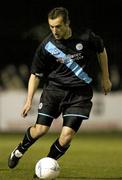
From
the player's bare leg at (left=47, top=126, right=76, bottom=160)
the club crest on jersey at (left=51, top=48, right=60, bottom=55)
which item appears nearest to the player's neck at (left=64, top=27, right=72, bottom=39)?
the club crest on jersey at (left=51, top=48, right=60, bottom=55)

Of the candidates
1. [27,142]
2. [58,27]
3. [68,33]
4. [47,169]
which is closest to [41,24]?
[27,142]

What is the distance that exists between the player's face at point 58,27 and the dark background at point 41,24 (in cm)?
1748

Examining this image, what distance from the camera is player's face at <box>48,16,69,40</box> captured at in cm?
1016

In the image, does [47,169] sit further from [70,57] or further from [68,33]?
[68,33]

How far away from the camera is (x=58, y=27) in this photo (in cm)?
1018

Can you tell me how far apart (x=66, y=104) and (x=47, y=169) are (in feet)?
3.70

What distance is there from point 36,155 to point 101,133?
35.7 ft

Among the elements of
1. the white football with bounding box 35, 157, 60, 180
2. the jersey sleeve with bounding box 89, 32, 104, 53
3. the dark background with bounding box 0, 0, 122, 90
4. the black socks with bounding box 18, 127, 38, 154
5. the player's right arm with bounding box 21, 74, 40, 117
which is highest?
the jersey sleeve with bounding box 89, 32, 104, 53

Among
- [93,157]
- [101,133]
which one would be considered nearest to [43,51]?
[93,157]

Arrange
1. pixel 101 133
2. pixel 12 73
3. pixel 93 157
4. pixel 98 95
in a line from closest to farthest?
pixel 93 157 < pixel 101 133 < pixel 98 95 < pixel 12 73

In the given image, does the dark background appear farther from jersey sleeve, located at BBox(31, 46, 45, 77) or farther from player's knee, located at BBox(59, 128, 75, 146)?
player's knee, located at BBox(59, 128, 75, 146)

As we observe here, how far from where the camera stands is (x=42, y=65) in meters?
10.8

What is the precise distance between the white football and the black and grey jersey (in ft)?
3.87

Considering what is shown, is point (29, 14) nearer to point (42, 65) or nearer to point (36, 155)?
point (36, 155)
